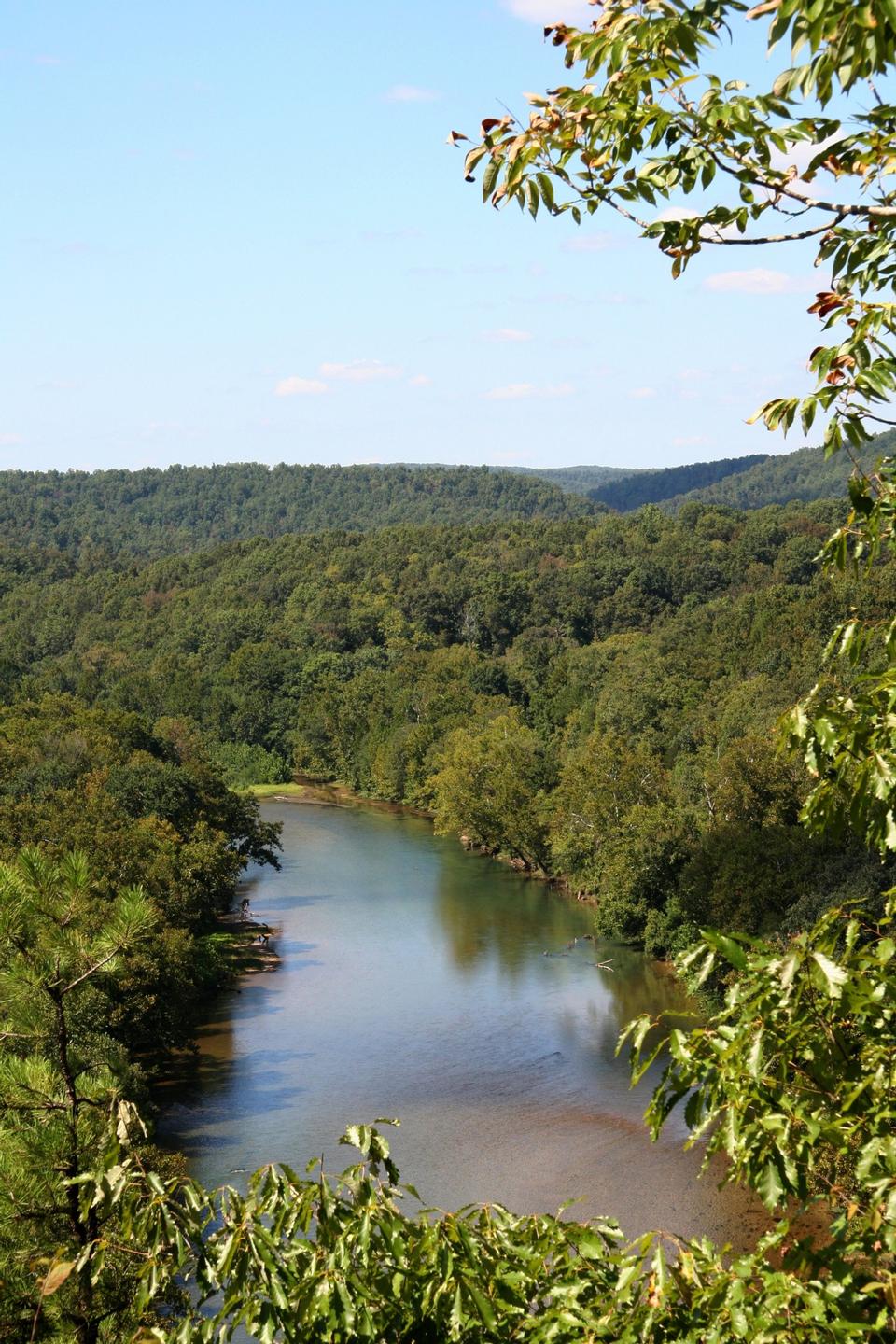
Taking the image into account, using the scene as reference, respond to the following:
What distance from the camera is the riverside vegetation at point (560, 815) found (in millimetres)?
3607

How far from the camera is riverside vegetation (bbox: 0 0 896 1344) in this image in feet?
11.8

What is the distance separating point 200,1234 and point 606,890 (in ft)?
105

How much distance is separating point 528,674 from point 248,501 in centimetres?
10947

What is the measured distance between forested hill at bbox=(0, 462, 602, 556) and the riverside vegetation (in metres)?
62.7

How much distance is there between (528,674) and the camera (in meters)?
69.9

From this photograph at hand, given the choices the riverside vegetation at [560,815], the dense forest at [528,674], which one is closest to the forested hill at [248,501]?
the dense forest at [528,674]

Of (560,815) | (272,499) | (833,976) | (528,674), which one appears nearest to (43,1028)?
(833,976)

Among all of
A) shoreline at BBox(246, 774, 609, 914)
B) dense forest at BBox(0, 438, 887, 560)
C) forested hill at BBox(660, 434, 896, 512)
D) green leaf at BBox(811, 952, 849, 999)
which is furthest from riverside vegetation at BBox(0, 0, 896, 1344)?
forested hill at BBox(660, 434, 896, 512)

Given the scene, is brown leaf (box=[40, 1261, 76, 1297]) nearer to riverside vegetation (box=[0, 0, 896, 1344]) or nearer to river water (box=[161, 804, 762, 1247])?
riverside vegetation (box=[0, 0, 896, 1344])

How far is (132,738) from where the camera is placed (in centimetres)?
4897

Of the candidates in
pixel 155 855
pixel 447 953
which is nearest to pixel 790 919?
pixel 447 953

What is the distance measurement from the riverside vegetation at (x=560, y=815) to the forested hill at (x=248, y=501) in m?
62.7

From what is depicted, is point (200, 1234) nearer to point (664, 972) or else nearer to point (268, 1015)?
point (268, 1015)

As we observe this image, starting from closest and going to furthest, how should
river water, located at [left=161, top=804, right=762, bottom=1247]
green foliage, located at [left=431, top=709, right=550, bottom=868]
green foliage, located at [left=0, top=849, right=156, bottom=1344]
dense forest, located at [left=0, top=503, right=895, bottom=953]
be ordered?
green foliage, located at [left=0, top=849, right=156, bottom=1344] → river water, located at [left=161, top=804, right=762, bottom=1247] → dense forest, located at [left=0, top=503, right=895, bottom=953] → green foliage, located at [left=431, top=709, right=550, bottom=868]
